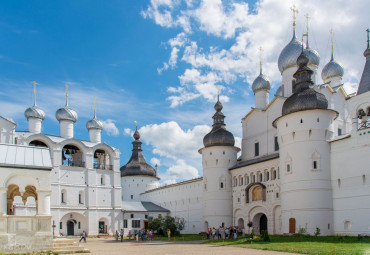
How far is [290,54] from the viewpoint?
1257 inches

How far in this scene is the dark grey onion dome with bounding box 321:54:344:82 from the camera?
108 ft

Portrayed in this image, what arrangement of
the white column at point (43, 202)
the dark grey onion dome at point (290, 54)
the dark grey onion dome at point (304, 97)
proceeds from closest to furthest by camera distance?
the white column at point (43, 202), the dark grey onion dome at point (304, 97), the dark grey onion dome at point (290, 54)

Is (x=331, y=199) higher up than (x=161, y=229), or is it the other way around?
(x=331, y=199)

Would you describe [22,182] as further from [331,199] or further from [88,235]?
[88,235]

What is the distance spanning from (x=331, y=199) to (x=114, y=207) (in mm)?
22702

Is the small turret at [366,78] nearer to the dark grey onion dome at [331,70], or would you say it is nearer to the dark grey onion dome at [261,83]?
the dark grey onion dome at [331,70]

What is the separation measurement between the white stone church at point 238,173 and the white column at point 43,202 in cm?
4

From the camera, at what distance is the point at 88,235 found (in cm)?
3812

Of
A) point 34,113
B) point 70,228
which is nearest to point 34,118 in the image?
point 34,113

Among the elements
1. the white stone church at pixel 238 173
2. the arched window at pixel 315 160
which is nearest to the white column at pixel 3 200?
the white stone church at pixel 238 173

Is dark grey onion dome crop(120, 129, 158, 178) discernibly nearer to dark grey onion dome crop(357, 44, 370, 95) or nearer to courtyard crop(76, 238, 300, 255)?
courtyard crop(76, 238, 300, 255)

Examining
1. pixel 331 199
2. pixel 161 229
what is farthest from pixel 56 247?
pixel 161 229

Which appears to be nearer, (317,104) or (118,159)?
(317,104)

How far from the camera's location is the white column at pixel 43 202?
15422 mm
